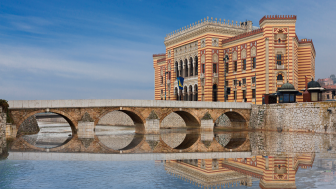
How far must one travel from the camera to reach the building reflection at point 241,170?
1562cm

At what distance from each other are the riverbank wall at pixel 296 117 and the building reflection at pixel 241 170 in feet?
60.7

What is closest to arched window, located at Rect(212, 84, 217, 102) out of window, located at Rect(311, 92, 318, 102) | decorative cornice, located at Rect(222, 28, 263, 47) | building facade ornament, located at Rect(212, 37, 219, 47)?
building facade ornament, located at Rect(212, 37, 219, 47)

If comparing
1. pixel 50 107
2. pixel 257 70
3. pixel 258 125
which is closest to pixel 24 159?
pixel 50 107

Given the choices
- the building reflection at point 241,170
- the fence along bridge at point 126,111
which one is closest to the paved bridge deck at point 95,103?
the fence along bridge at point 126,111

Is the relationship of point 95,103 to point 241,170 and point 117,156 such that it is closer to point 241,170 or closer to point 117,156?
point 117,156

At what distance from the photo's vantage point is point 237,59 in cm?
5759

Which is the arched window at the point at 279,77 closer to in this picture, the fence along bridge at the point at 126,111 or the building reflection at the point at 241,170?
the fence along bridge at the point at 126,111

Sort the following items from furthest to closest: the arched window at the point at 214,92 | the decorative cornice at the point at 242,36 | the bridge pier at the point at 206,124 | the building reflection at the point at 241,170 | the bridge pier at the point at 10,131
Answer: the arched window at the point at 214,92
the decorative cornice at the point at 242,36
the bridge pier at the point at 206,124
the bridge pier at the point at 10,131
the building reflection at the point at 241,170

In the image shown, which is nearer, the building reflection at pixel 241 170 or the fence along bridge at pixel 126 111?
the building reflection at pixel 241 170

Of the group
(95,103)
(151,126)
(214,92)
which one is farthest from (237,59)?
(95,103)

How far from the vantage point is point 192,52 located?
63781 millimetres

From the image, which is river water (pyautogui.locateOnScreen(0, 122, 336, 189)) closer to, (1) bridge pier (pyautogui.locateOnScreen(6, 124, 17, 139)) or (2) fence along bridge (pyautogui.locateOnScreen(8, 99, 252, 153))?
(2) fence along bridge (pyautogui.locateOnScreen(8, 99, 252, 153))

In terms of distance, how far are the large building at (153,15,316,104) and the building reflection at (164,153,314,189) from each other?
31027 mm

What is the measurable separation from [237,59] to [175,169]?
138 ft
